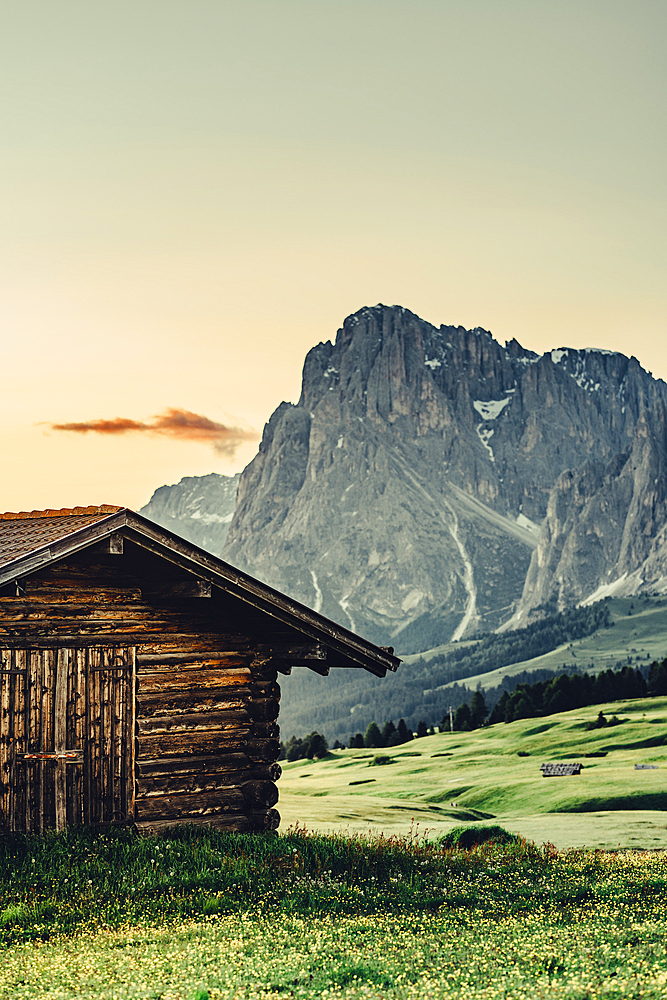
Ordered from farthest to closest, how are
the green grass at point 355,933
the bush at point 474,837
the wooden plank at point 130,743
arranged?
1. the bush at point 474,837
2. the wooden plank at point 130,743
3. the green grass at point 355,933

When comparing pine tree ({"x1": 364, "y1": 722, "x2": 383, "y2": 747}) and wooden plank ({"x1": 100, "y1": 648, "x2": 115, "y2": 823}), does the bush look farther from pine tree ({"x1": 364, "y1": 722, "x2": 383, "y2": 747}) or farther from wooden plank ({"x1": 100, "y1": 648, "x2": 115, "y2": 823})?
pine tree ({"x1": 364, "y1": 722, "x2": 383, "y2": 747})

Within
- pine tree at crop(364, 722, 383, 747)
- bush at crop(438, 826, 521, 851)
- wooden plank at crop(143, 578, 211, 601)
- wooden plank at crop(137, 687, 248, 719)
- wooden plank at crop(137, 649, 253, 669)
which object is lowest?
pine tree at crop(364, 722, 383, 747)

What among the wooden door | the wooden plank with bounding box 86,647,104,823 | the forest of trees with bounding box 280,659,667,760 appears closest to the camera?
the wooden door

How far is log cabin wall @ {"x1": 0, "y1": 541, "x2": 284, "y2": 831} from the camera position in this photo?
15461mm

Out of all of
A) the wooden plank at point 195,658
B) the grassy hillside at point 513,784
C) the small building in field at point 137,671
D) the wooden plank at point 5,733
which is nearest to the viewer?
the wooden plank at point 5,733

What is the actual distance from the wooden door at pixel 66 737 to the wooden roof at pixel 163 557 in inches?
74.1

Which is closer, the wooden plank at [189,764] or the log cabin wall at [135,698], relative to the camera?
the log cabin wall at [135,698]

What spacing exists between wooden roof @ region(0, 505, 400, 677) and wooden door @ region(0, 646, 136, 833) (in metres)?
1.88

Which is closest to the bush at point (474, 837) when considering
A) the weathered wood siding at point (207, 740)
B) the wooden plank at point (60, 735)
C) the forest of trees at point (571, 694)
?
the weathered wood siding at point (207, 740)

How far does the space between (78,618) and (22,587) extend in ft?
3.87

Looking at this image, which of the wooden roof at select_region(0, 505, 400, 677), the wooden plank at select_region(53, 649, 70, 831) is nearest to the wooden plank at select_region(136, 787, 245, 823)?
the wooden plank at select_region(53, 649, 70, 831)

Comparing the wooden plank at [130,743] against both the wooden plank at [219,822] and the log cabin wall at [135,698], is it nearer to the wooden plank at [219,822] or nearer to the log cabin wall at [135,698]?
the log cabin wall at [135,698]

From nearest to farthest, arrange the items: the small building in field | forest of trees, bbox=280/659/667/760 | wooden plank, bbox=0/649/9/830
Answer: wooden plank, bbox=0/649/9/830, the small building in field, forest of trees, bbox=280/659/667/760

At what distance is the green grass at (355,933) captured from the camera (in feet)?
30.6
